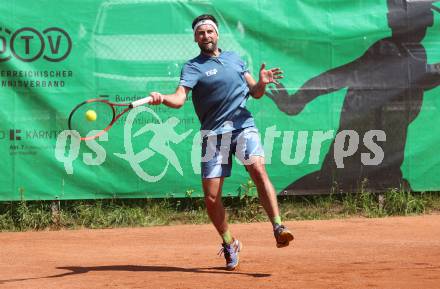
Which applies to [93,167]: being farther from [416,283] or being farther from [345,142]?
[416,283]

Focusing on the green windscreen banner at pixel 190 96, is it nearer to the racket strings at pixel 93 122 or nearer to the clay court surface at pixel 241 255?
the racket strings at pixel 93 122

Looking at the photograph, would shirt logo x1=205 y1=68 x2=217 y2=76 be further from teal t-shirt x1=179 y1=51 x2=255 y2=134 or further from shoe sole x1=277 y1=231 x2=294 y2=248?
shoe sole x1=277 y1=231 x2=294 y2=248

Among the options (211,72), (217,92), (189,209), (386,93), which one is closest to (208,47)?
(211,72)

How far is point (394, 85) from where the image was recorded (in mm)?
8898

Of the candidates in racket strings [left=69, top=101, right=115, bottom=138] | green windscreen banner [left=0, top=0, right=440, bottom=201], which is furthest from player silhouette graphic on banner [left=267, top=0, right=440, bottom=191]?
racket strings [left=69, top=101, right=115, bottom=138]

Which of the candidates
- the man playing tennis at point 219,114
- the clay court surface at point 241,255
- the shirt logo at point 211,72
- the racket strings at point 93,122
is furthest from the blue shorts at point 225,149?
the racket strings at point 93,122

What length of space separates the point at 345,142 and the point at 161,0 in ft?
8.38

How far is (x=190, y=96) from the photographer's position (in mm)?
8680

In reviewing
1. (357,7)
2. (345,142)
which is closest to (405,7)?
(357,7)

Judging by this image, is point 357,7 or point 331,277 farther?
point 357,7

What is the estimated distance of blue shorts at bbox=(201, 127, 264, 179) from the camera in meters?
5.83

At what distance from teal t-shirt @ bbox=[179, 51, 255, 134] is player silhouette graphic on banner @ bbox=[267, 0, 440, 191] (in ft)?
10.2

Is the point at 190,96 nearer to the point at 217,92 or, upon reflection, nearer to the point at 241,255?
the point at 241,255

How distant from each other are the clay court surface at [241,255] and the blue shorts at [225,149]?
2.51ft
